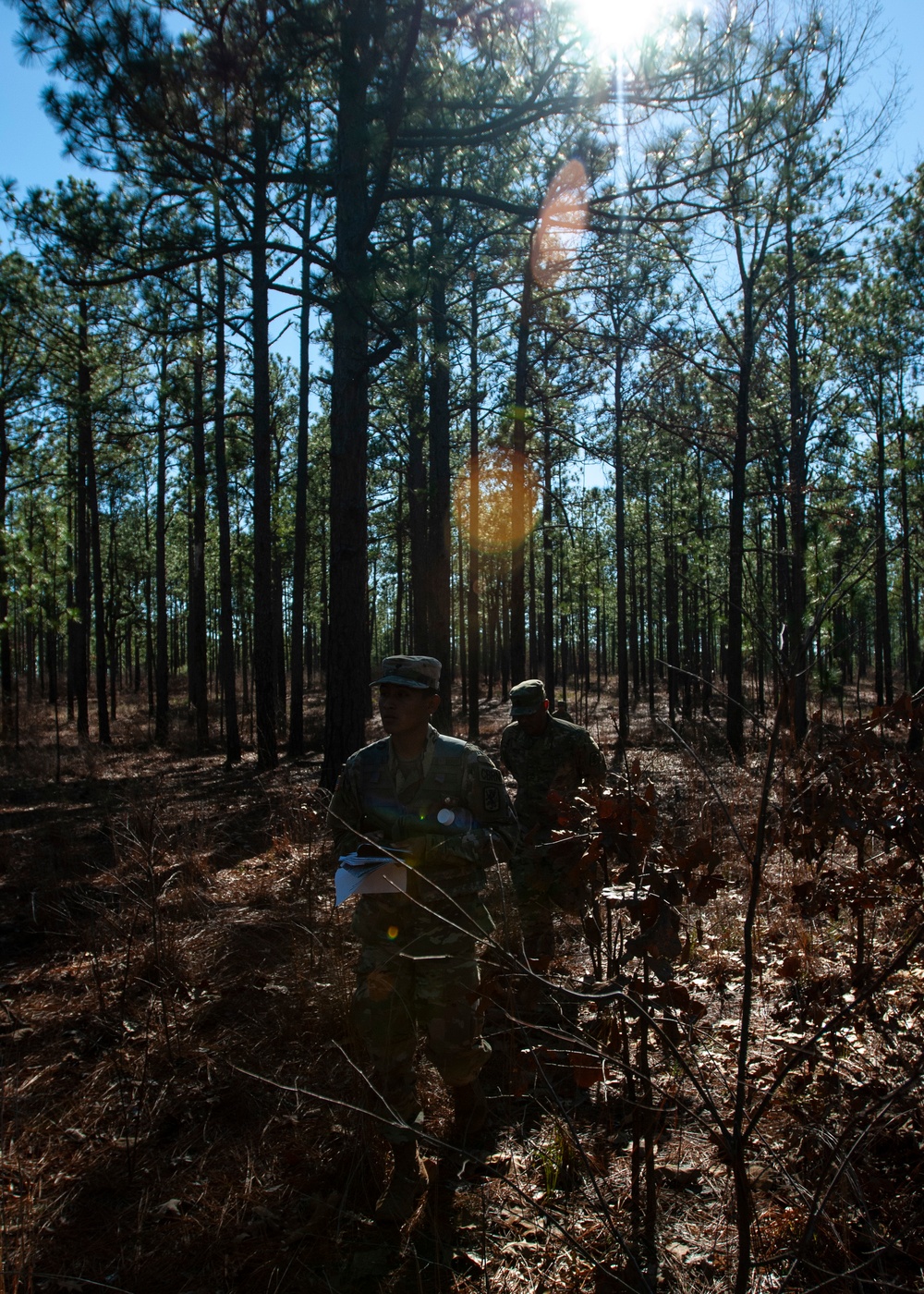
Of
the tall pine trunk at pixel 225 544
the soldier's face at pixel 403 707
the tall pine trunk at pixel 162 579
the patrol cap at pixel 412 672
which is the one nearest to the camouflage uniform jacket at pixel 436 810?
the soldier's face at pixel 403 707

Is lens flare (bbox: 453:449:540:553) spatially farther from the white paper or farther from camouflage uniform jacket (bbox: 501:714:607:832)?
the white paper

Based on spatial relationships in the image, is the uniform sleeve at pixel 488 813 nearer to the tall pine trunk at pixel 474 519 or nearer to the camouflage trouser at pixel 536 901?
the camouflage trouser at pixel 536 901

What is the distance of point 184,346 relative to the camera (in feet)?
51.4

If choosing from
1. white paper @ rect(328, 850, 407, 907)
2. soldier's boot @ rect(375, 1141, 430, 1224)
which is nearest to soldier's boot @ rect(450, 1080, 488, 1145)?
soldier's boot @ rect(375, 1141, 430, 1224)

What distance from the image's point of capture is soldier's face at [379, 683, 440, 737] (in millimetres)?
2973

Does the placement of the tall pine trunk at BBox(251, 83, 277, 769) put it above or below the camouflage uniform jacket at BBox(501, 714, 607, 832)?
above

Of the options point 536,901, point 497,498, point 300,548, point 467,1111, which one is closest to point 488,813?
point 467,1111

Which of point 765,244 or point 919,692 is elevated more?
point 765,244

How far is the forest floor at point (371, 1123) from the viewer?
2.14m

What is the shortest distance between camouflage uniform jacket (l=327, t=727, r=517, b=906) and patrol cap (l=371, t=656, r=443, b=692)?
23 cm

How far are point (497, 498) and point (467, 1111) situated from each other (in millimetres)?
13898

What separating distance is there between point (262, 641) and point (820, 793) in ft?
35.5

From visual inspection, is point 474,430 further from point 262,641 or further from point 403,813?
point 403,813

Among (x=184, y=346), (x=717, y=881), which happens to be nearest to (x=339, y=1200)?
(x=717, y=881)
